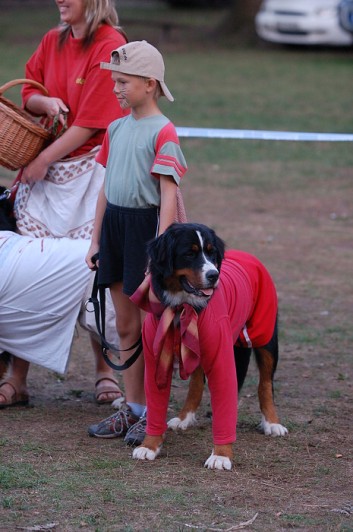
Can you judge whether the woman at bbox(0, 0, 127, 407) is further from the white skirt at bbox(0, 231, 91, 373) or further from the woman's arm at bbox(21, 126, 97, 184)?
the white skirt at bbox(0, 231, 91, 373)

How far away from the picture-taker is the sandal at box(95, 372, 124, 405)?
5.63m

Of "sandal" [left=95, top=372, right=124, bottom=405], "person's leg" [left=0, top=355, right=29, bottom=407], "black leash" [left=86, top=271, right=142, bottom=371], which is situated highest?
"black leash" [left=86, top=271, right=142, bottom=371]

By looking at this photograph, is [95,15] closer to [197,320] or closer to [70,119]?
[70,119]

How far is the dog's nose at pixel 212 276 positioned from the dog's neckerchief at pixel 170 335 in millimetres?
189

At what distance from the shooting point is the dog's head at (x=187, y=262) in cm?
414

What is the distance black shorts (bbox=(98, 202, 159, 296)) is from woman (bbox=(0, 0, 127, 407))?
68 cm

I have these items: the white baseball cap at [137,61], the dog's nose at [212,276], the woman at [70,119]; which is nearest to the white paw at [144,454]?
the dog's nose at [212,276]

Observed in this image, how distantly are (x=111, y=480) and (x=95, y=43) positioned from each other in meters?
2.34

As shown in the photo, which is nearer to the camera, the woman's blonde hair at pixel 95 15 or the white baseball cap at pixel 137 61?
the white baseball cap at pixel 137 61

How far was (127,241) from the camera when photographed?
15.2 feet

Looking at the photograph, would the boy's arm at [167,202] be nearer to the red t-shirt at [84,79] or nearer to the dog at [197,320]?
the dog at [197,320]

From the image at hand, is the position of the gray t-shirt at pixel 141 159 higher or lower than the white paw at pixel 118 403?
higher

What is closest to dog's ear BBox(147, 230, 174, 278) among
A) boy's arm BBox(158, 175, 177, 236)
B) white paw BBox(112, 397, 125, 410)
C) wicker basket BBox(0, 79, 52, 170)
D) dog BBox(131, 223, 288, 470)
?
dog BBox(131, 223, 288, 470)

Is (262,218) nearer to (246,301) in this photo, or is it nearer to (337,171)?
(337,171)
